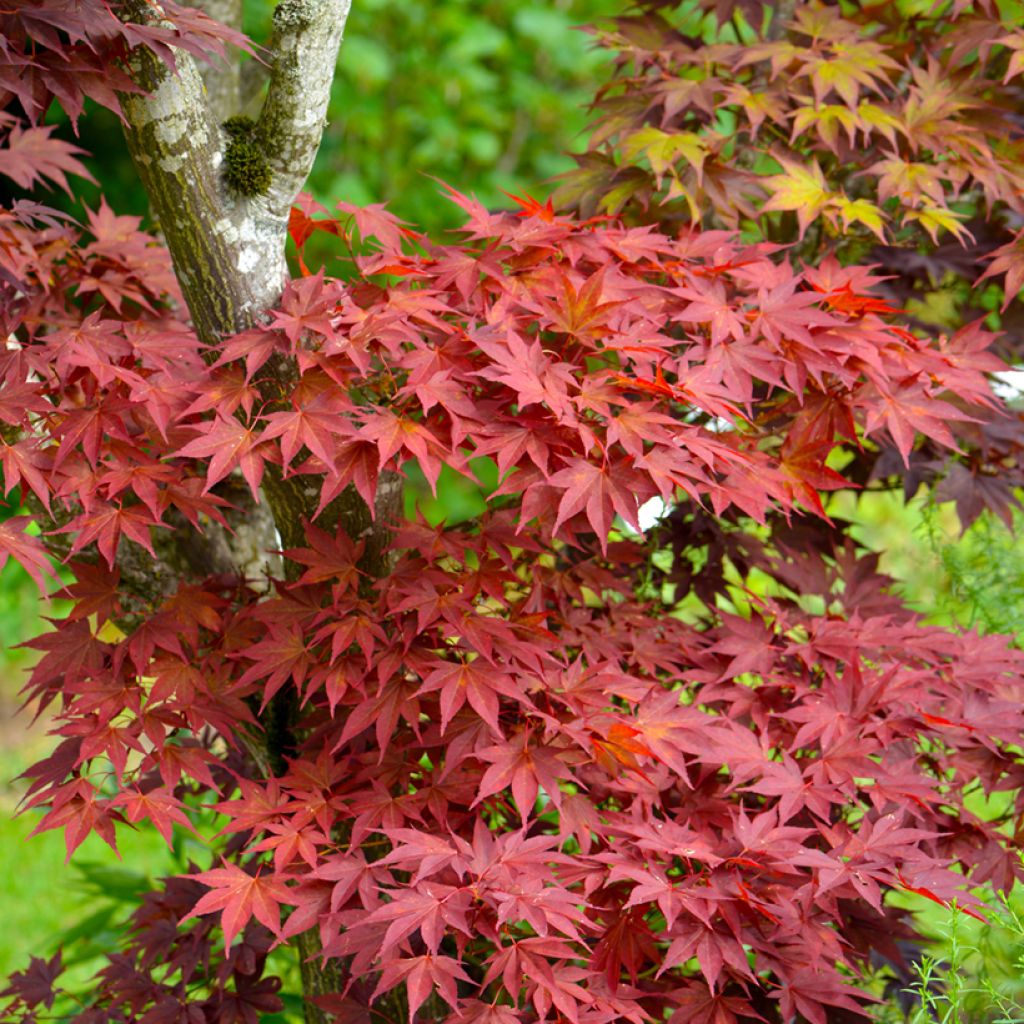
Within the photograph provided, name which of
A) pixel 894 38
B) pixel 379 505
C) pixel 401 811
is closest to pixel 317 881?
pixel 401 811

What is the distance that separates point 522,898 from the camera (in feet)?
4.53

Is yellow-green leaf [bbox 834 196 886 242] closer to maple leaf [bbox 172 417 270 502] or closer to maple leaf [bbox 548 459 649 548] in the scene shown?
maple leaf [bbox 548 459 649 548]

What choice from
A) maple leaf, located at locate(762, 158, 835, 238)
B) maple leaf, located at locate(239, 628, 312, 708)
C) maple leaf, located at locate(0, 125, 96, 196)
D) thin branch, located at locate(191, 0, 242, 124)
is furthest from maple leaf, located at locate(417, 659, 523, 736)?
thin branch, located at locate(191, 0, 242, 124)

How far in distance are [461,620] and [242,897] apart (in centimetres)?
46

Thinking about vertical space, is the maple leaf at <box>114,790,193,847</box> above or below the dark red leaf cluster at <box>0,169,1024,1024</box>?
below

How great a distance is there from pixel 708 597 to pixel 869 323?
56 cm

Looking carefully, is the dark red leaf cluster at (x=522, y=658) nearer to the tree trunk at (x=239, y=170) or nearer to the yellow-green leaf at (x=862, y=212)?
the tree trunk at (x=239, y=170)

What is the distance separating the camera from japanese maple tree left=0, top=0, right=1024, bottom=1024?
150cm

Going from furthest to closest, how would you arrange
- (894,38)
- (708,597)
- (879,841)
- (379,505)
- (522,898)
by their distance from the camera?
(894,38) < (708,597) < (379,505) < (879,841) < (522,898)

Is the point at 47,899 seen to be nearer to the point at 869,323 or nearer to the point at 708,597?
the point at 708,597

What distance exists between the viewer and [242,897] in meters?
1.54

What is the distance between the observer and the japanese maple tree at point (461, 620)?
1.50 metres

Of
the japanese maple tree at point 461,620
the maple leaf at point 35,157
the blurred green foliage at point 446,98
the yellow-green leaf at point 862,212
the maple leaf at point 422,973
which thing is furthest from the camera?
the blurred green foliage at point 446,98

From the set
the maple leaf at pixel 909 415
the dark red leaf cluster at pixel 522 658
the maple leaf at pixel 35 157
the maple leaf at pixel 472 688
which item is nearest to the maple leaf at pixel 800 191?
the dark red leaf cluster at pixel 522 658
